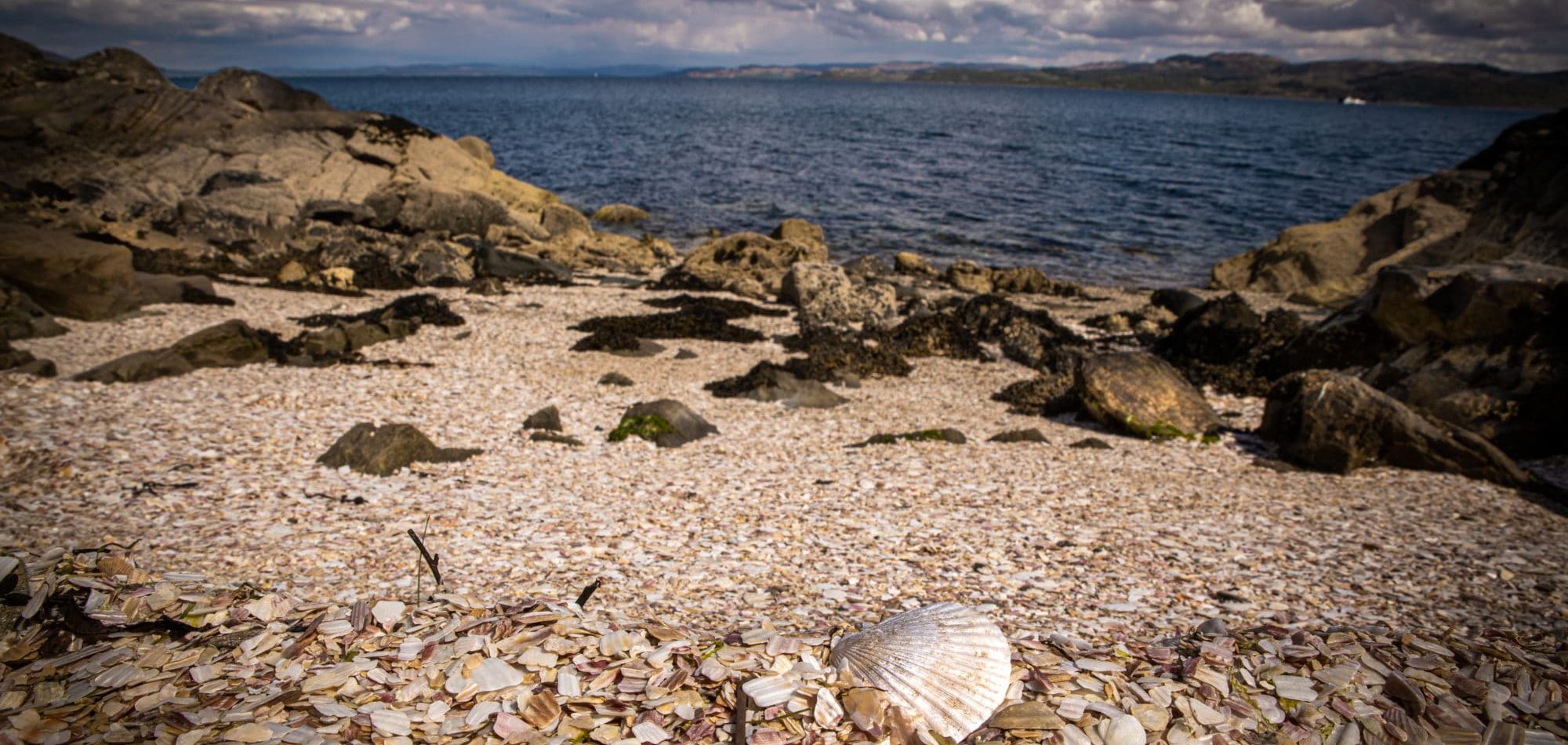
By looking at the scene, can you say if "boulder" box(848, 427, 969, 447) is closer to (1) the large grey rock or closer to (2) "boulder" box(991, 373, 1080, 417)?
(2) "boulder" box(991, 373, 1080, 417)

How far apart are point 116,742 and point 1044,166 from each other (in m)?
63.7

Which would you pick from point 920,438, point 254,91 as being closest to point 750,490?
point 920,438

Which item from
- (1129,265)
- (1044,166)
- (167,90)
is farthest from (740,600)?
(1044,166)

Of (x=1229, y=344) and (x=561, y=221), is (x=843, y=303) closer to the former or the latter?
(x=1229, y=344)

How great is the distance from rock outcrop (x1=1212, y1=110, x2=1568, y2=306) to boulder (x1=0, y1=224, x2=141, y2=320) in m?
30.0

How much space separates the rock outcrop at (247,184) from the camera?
23.1 m

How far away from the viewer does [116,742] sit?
340cm

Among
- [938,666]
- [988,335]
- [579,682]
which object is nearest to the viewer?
[579,682]

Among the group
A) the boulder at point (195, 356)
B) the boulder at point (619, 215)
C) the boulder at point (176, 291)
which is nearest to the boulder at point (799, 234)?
the boulder at point (619, 215)

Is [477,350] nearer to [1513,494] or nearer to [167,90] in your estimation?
[1513,494]

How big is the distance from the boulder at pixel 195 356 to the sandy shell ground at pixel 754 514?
363 mm

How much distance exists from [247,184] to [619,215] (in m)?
15.9

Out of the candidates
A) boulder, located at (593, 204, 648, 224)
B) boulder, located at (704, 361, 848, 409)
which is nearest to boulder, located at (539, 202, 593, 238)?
boulder, located at (593, 204, 648, 224)

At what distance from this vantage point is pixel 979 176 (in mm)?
54250
